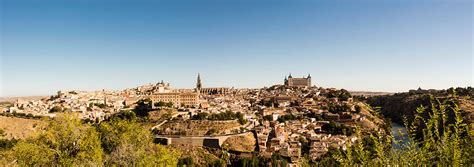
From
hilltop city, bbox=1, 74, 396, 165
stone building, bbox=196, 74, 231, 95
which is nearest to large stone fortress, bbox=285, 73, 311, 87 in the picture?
stone building, bbox=196, 74, 231, 95

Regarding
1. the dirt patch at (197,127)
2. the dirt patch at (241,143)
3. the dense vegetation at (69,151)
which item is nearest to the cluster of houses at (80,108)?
the dirt patch at (197,127)

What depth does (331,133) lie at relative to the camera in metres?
43.6

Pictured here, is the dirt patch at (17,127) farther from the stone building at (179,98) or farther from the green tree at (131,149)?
the green tree at (131,149)

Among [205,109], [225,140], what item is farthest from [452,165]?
[205,109]

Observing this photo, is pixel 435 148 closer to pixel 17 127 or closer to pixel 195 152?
pixel 195 152

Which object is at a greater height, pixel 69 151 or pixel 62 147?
pixel 62 147

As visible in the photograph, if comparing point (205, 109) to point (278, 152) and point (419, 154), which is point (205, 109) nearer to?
point (278, 152)

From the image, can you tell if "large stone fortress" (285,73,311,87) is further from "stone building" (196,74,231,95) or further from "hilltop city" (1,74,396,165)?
"hilltop city" (1,74,396,165)

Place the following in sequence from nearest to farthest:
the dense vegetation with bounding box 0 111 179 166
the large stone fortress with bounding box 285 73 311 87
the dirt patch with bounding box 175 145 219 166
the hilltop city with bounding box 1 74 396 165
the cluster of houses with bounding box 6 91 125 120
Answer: the dense vegetation with bounding box 0 111 179 166 < the dirt patch with bounding box 175 145 219 166 < the hilltop city with bounding box 1 74 396 165 < the cluster of houses with bounding box 6 91 125 120 < the large stone fortress with bounding box 285 73 311 87

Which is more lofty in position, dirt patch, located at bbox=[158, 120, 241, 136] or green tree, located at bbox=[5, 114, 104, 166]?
green tree, located at bbox=[5, 114, 104, 166]

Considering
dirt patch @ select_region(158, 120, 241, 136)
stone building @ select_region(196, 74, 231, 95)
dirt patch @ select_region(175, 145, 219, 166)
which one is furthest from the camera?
stone building @ select_region(196, 74, 231, 95)

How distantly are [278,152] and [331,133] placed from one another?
1296 centimetres

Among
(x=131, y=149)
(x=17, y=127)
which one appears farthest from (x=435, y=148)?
(x=17, y=127)

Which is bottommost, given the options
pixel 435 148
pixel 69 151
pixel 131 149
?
pixel 131 149
